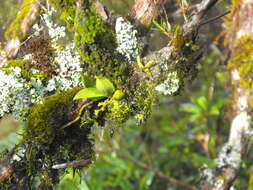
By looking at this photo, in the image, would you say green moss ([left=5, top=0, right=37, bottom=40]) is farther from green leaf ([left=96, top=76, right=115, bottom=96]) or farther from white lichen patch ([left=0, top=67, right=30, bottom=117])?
green leaf ([left=96, top=76, right=115, bottom=96])

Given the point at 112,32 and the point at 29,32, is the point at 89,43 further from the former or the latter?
the point at 29,32

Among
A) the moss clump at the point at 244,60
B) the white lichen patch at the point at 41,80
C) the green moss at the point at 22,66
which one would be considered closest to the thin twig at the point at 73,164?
the white lichen patch at the point at 41,80

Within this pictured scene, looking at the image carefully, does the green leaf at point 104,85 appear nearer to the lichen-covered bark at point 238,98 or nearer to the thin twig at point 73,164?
the thin twig at point 73,164

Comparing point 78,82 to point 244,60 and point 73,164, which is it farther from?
point 244,60

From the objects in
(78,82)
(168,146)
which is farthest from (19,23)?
(168,146)

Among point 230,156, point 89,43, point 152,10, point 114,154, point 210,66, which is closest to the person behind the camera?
point 89,43

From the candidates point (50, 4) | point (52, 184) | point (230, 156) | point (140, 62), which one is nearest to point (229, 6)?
point (230, 156)
